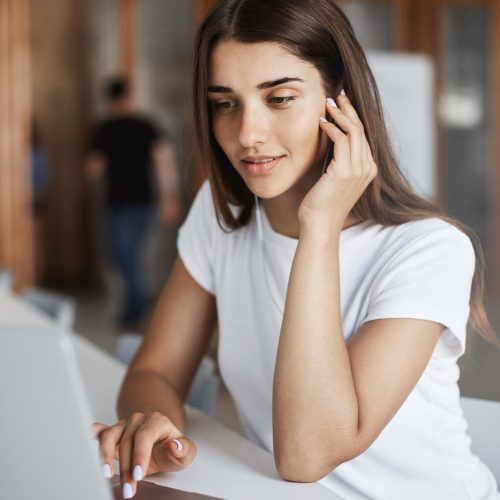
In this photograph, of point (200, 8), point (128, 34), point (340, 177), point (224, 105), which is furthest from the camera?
point (128, 34)

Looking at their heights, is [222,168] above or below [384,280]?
above

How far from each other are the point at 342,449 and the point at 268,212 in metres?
0.53

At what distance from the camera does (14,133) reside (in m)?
6.05

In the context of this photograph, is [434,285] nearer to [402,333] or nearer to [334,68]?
[402,333]

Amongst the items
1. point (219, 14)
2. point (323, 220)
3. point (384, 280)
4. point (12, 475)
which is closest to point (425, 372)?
point (384, 280)

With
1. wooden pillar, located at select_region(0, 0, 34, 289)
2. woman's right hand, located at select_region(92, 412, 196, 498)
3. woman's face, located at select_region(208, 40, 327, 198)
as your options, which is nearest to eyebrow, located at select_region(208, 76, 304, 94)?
woman's face, located at select_region(208, 40, 327, 198)

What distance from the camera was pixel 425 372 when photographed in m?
1.41

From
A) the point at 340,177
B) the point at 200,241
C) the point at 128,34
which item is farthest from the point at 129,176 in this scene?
the point at 340,177

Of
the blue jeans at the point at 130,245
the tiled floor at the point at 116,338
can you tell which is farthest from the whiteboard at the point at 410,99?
the blue jeans at the point at 130,245

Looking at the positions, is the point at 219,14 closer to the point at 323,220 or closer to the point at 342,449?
the point at 323,220

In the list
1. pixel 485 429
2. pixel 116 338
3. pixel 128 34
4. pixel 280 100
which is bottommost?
pixel 116 338

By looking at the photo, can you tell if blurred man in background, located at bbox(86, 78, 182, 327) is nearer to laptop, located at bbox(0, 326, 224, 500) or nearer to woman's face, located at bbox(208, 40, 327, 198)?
woman's face, located at bbox(208, 40, 327, 198)

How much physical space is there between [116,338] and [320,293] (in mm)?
5101

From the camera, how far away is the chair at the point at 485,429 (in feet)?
5.11
